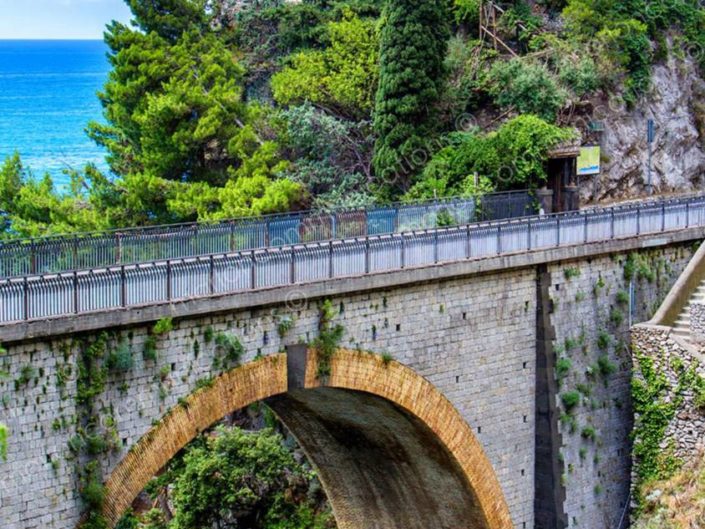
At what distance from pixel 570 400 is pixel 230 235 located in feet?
27.5

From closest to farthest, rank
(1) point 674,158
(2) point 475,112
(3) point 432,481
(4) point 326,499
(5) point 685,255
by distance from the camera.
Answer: (3) point 432,481
(5) point 685,255
(4) point 326,499
(2) point 475,112
(1) point 674,158

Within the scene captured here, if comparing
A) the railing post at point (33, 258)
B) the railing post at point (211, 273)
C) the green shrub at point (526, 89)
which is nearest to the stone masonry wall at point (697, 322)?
the railing post at point (211, 273)

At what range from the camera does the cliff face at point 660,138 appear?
43250 mm

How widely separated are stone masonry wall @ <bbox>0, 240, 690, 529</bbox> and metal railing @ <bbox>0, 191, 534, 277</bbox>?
2.87m

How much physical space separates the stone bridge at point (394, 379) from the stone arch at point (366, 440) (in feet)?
0.14

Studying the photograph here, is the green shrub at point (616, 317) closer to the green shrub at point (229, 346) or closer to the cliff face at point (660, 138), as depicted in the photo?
the green shrub at point (229, 346)

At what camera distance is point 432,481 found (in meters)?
28.2

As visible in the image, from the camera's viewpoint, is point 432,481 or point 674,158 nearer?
point 432,481

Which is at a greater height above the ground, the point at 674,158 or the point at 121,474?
the point at 674,158

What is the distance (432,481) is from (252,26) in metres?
23.0

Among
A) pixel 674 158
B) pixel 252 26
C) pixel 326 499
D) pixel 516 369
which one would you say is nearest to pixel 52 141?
pixel 252 26

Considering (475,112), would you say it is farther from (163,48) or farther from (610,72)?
(163,48)

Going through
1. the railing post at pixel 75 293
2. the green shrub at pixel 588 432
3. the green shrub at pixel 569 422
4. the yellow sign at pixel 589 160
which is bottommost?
the green shrub at pixel 588 432

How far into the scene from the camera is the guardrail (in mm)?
19547
